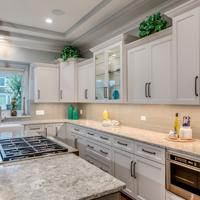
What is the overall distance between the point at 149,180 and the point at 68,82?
3.23m

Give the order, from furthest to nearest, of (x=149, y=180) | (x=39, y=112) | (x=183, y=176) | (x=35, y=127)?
(x=39, y=112) < (x=35, y=127) < (x=149, y=180) < (x=183, y=176)

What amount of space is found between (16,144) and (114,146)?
1.43m

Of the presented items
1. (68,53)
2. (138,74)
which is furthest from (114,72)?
(68,53)

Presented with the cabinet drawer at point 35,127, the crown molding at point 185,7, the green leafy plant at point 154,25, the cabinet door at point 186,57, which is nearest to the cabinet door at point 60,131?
the cabinet drawer at point 35,127

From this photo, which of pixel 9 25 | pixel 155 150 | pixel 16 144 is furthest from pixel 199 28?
pixel 9 25

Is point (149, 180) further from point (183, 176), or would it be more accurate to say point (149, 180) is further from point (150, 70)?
point (150, 70)

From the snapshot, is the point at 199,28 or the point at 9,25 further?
the point at 9,25

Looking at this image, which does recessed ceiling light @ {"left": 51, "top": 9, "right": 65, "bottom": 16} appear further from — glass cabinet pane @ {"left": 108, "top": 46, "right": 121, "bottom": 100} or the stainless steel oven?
the stainless steel oven

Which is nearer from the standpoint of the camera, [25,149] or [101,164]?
[25,149]

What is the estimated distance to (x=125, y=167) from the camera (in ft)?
9.11

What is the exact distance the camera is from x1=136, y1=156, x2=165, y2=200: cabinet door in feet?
7.29

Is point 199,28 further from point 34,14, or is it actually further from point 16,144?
point 34,14

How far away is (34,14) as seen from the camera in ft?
11.9

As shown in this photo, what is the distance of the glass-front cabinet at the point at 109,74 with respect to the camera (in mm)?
3459
